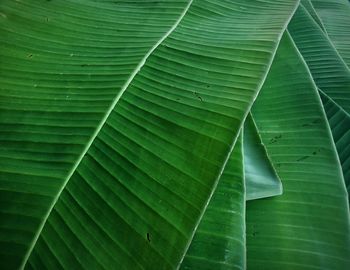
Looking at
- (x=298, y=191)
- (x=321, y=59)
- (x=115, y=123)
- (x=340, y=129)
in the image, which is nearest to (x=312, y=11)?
(x=321, y=59)

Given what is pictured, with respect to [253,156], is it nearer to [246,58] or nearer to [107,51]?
[246,58]

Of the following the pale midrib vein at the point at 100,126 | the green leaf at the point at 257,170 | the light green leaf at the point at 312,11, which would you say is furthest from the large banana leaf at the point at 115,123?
the light green leaf at the point at 312,11

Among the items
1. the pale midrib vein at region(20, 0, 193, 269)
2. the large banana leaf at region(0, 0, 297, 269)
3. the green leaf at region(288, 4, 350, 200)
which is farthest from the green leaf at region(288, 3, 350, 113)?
the pale midrib vein at region(20, 0, 193, 269)

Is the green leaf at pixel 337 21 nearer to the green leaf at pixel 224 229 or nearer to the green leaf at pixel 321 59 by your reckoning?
the green leaf at pixel 321 59

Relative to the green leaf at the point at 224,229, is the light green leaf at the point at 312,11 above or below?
above

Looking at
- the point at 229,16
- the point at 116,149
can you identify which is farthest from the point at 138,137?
the point at 229,16

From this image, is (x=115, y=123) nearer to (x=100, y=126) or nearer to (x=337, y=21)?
(x=100, y=126)
